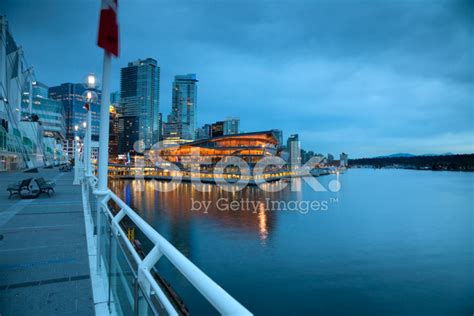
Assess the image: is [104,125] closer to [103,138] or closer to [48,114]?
[103,138]

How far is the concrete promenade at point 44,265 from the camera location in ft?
12.1

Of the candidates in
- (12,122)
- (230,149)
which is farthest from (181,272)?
(230,149)

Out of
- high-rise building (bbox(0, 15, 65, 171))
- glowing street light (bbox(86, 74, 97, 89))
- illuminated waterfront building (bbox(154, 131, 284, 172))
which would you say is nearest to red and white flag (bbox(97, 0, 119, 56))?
glowing street light (bbox(86, 74, 97, 89))

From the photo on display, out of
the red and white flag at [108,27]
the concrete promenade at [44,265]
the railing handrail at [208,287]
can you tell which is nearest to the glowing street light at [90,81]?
the concrete promenade at [44,265]

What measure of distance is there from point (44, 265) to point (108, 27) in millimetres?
4222

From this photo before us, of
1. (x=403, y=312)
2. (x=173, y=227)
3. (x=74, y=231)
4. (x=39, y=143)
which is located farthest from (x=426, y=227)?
(x=39, y=143)

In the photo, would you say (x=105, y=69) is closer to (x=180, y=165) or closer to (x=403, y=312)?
(x=403, y=312)

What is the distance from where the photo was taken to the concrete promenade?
3.68 metres

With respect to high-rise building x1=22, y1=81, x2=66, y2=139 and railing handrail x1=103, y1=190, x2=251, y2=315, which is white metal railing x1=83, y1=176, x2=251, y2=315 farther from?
high-rise building x1=22, y1=81, x2=66, y2=139

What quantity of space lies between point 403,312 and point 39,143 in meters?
73.7

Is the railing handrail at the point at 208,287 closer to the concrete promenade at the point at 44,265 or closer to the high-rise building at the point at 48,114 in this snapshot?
the concrete promenade at the point at 44,265

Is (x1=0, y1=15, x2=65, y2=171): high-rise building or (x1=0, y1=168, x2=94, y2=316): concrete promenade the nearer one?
(x1=0, y1=168, x2=94, y2=316): concrete promenade

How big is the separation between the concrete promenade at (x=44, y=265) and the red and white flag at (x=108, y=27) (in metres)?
3.48

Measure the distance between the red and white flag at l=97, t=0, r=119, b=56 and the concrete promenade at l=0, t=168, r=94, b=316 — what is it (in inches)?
137
